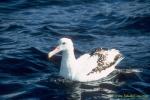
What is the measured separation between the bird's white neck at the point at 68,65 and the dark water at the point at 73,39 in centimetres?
24

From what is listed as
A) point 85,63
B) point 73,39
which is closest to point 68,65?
point 85,63

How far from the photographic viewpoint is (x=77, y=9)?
25.0m

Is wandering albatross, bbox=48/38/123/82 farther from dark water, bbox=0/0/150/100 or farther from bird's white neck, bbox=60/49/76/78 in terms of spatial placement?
dark water, bbox=0/0/150/100

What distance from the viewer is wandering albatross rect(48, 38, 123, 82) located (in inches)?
683

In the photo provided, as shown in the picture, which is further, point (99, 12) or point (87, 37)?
point (99, 12)

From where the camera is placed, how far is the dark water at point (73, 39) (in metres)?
16.8

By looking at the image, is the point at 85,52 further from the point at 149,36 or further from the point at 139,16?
the point at 139,16

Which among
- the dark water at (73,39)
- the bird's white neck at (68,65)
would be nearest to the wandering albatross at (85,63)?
the bird's white neck at (68,65)

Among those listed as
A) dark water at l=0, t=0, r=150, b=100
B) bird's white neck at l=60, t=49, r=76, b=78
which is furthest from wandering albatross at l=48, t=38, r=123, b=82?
dark water at l=0, t=0, r=150, b=100

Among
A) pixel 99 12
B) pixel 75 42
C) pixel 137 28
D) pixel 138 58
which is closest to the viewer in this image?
pixel 138 58

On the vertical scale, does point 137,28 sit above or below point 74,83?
A: above

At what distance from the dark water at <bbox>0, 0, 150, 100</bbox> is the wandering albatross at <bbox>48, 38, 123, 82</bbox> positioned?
220mm

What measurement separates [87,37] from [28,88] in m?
5.33

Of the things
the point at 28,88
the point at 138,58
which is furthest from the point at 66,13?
the point at 28,88
